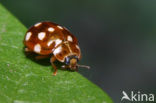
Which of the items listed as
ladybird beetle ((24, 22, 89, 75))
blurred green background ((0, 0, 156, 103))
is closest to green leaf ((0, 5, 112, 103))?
ladybird beetle ((24, 22, 89, 75))

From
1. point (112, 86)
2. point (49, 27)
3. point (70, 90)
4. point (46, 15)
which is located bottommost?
point (112, 86)

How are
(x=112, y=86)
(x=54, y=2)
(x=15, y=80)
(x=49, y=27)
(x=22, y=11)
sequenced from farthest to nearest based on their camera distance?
1. (x=54, y=2)
2. (x=112, y=86)
3. (x=22, y=11)
4. (x=49, y=27)
5. (x=15, y=80)

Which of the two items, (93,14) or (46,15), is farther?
(93,14)

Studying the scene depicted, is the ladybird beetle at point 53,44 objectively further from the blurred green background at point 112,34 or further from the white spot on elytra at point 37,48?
the blurred green background at point 112,34

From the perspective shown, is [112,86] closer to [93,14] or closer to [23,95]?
[93,14]

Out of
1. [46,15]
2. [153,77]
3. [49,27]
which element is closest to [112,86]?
[153,77]

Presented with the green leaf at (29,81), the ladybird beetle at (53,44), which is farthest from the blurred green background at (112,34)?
the green leaf at (29,81)
